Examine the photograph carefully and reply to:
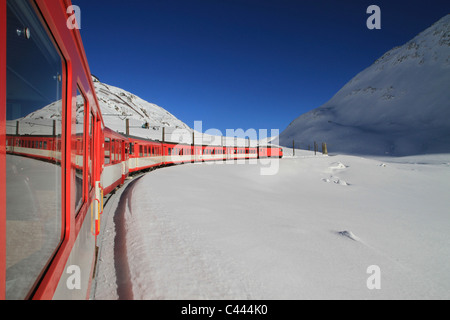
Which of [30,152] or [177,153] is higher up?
[177,153]

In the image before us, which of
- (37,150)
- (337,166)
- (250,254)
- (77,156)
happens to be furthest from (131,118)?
(37,150)

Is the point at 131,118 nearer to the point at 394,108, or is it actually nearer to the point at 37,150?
the point at 394,108

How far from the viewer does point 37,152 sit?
55.2 inches

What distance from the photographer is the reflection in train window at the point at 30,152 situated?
3.58 feet

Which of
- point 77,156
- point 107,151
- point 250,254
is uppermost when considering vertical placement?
point 107,151

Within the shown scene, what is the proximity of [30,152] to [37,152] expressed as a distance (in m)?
0.17

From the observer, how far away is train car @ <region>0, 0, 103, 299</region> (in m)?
1.05

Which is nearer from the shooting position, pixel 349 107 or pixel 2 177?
pixel 2 177

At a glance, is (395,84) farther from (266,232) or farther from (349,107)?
(266,232)

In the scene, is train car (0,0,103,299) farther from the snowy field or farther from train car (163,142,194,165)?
train car (163,142,194,165)
